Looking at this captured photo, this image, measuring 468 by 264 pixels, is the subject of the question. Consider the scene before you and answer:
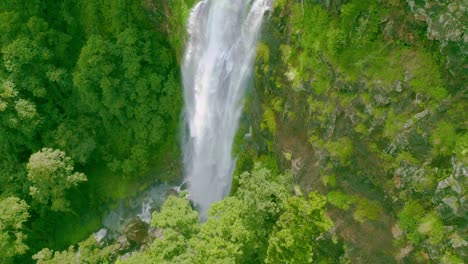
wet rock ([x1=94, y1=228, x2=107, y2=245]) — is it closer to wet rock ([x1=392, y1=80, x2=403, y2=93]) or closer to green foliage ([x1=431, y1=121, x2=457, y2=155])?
wet rock ([x1=392, y1=80, x2=403, y2=93])

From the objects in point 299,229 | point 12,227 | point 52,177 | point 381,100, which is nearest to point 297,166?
point 299,229

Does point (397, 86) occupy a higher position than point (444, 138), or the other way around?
point (397, 86)

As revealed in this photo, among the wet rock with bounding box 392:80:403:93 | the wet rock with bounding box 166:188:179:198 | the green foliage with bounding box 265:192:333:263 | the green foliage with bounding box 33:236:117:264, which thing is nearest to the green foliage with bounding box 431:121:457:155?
the wet rock with bounding box 392:80:403:93

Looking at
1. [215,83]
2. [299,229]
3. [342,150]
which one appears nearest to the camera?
[299,229]

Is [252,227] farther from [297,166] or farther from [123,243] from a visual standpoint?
[123,243]

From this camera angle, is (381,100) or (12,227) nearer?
(381,100)

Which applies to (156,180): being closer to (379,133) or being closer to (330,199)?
(330,199)

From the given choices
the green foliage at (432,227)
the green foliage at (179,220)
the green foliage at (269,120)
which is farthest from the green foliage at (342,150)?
the green foliage at (179,220)
